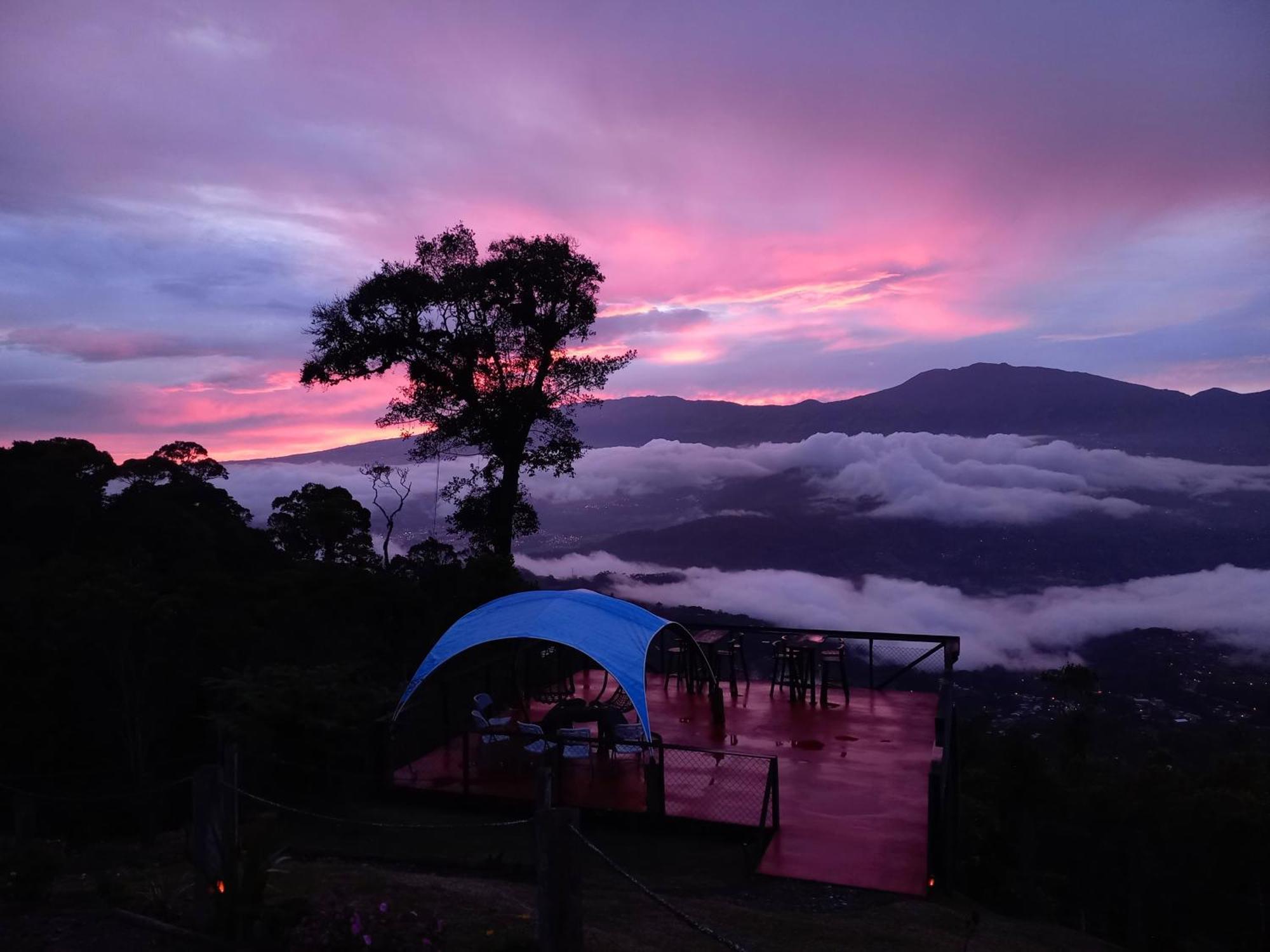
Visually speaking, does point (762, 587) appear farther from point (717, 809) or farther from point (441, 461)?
point (717, 809)

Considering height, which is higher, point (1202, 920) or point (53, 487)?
point (53, 487)

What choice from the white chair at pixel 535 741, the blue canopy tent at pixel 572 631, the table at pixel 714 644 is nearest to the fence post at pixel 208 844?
the white chair at pixel 535 741

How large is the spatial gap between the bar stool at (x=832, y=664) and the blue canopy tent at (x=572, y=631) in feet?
11.5

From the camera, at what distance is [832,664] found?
15164 millimetres

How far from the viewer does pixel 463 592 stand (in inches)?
783

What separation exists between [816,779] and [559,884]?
266 inches

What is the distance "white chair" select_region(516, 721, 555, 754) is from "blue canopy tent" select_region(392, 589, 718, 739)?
3.53ft

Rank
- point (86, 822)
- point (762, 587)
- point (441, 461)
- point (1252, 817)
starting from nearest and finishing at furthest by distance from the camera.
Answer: point (86, 822), point (441, 461), point (1252, 817), point (762, 587)

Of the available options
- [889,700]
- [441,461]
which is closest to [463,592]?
[441,461]

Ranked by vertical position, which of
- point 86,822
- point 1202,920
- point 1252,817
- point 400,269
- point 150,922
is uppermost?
point 400,269

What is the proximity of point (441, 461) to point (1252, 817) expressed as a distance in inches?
1144

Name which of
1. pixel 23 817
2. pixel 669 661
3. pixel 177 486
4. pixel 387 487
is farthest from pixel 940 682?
pixel 177 486

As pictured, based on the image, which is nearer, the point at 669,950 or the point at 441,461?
the point at 669,950

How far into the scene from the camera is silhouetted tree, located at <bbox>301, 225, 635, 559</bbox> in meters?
20.4
